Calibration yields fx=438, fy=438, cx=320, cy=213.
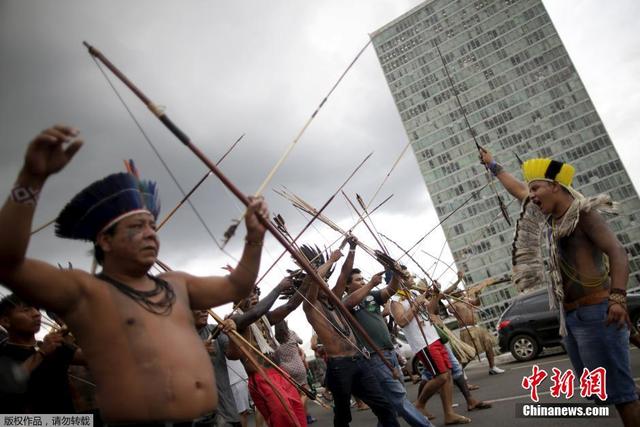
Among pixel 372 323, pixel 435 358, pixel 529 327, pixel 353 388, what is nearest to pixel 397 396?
pixel 353 388

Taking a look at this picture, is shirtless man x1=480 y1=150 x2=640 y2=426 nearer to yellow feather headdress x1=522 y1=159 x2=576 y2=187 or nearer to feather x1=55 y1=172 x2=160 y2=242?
yellow feather headdress x1=522 y1=159 x2=576 y2=187

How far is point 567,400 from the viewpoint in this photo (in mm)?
5227

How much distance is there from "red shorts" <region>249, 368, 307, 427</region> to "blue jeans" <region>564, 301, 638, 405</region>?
247 cm

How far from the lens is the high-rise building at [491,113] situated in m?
89.7

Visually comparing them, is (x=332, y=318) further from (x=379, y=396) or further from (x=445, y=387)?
(x=445, y=387)

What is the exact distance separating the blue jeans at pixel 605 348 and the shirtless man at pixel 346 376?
180 centimetres

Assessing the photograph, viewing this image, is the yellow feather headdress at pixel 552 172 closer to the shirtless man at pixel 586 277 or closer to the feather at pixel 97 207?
the shirtless man at pixel 586 277

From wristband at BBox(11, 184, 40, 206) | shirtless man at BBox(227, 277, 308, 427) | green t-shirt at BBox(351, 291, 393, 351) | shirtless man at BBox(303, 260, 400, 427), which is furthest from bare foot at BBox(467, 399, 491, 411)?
wristband at BBox(11, 184, 40, 206)

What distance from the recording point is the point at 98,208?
6.97ft

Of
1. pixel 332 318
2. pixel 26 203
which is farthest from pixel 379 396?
pixel 26 203

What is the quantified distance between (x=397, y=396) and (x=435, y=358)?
6.27 feet

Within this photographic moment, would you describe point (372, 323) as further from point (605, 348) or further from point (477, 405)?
point (605, 348)

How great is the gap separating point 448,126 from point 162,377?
109 metres

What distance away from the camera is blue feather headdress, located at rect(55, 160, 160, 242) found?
2.12m
